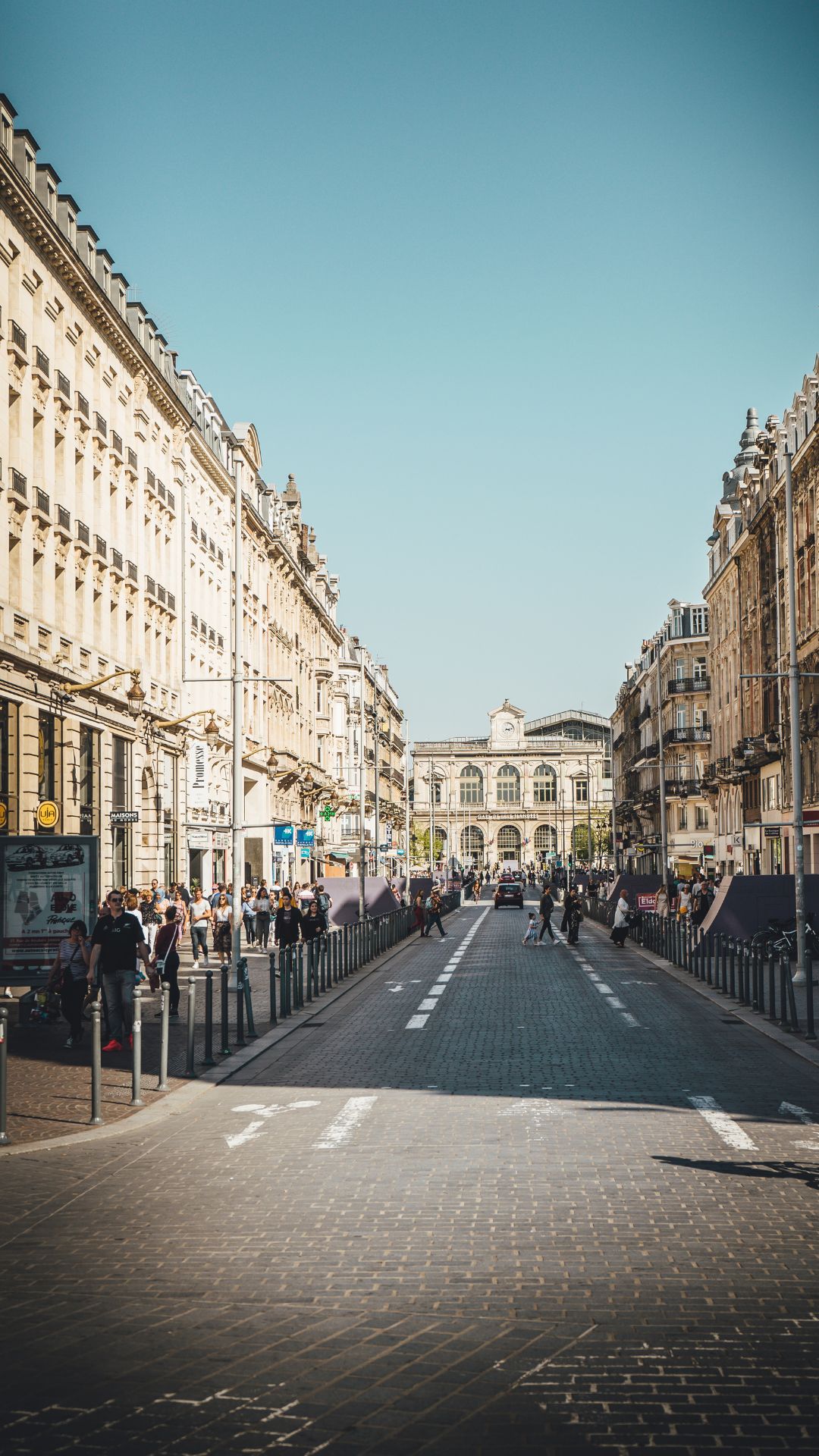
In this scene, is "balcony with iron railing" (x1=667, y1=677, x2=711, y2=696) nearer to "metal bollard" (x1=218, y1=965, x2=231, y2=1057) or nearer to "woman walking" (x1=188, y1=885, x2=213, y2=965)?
"woman walking" (x1=188, y1=885, x2=213, y2=965)

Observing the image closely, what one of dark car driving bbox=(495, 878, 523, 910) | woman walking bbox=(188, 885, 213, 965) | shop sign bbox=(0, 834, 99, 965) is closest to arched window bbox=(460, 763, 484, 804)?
dark car driving bbox=(495, 878, 523, 910)

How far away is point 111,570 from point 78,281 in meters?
7.24

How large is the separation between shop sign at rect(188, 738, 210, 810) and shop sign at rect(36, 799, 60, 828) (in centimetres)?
1620

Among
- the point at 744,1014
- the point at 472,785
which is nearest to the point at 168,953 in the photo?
the point at 744,1014

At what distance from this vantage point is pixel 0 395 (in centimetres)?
2991

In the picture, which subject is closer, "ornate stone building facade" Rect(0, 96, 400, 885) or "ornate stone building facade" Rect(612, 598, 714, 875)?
"ornate stone building facade" Rect(0, 96, 400, 885)

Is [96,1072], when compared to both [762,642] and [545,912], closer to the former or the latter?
[545,912]

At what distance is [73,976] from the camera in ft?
60.9

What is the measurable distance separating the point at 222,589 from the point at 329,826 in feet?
109

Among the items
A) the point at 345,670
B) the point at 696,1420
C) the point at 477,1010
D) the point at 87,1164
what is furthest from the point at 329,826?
the point at 696,1420

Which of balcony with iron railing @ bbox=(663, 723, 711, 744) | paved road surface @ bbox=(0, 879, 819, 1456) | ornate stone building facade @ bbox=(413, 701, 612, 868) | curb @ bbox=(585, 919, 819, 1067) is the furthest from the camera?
ornate stone building facade @ bbox=(413, 701, 612, 868)

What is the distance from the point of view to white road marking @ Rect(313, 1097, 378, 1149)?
11492 mm

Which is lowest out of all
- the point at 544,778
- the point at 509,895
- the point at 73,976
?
the point at 509,895

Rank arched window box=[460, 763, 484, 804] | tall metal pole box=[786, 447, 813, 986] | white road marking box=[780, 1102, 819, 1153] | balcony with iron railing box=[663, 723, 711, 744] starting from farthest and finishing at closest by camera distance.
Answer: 1. arched window box=[460, 763, 484, 804]
2. balcony with iron railing box=[663, 723, 711, 744]
3. tall metal pole box=[786, 447, 813, 986]
4. white road marking box=[780, 1102, 819, 1153]
